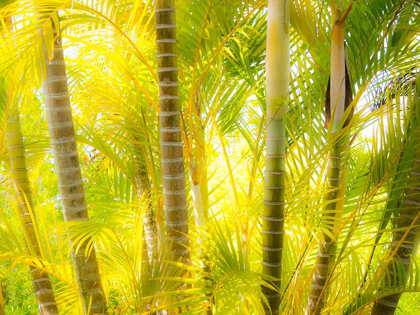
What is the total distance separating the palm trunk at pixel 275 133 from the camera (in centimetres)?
108

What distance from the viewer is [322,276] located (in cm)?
148

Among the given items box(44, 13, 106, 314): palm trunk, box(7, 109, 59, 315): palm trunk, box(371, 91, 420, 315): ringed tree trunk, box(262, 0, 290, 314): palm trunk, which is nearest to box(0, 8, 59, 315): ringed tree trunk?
box(7, 109, 59, 315): palm trunk

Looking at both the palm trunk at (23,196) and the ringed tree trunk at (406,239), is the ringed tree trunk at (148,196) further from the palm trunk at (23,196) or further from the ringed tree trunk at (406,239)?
the ringed tree trunk at (406,239)

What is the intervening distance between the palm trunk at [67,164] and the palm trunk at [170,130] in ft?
0.82

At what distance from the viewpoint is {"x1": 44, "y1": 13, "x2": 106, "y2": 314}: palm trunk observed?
1.25m

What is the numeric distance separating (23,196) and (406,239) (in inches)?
52.0

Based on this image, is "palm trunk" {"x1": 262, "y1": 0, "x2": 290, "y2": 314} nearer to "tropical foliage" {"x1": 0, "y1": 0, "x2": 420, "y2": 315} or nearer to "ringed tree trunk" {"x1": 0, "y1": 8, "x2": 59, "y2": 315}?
"tropical foliage" {"x1": 0, "y1": 0, "x2": 420, "y2": 315}

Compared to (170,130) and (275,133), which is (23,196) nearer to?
(170,130)

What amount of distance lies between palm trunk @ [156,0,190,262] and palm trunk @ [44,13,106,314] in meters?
0.25

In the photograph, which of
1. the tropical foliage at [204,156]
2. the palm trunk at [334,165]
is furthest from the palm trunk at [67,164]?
the palm trunk at [334,165]

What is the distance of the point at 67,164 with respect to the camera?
4.23 ft

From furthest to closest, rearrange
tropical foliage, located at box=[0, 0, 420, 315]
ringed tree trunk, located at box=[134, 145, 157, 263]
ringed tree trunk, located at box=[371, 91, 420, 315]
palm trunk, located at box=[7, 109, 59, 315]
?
ringed tree trunk, located at box=[134, 145, 157, 263] → palm trunk, located at box=[7, 109, 59, 315] → ringed tree trunk, located at box=[371, 91, 420, 315] → tropical foliage, located at box=[0, 0, 420, 315]

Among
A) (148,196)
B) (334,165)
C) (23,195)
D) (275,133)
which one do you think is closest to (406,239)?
(334,165)

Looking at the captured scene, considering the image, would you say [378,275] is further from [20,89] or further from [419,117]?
[20,89]
